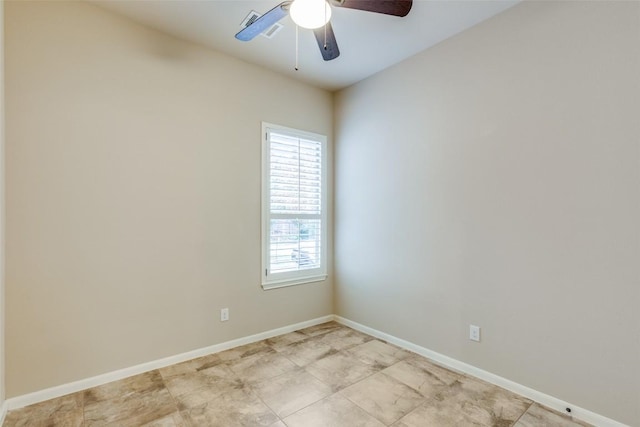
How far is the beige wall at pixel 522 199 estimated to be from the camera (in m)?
1.83

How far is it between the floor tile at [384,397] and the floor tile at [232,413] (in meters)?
0.59

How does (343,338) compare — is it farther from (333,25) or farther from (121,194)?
(333,25)

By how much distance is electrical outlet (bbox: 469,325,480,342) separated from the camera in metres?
2.48

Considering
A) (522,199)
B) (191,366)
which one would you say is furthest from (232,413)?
(522,199)

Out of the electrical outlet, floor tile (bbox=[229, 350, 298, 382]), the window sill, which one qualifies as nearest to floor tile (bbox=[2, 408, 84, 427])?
floor tile (bbox=[229, 350, 298, 382])

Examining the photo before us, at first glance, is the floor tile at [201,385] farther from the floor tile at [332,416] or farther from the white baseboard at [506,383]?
the white baseboard at [506,383]

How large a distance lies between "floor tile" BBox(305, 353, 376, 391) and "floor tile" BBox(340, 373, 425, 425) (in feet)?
0.26

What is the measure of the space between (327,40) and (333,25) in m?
0.63

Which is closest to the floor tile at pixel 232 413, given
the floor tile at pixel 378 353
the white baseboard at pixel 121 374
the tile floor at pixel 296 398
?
the tile floor at pixel 296 398

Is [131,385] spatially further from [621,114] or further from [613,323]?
[621,114]

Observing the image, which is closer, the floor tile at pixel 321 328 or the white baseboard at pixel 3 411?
the white baseboard at pixel 3 411

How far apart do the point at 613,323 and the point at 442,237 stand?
120cm

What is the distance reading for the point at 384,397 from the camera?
2.17 m

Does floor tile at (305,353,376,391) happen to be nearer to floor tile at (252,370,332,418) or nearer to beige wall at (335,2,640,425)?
floor tile at (252,370,332,418)
